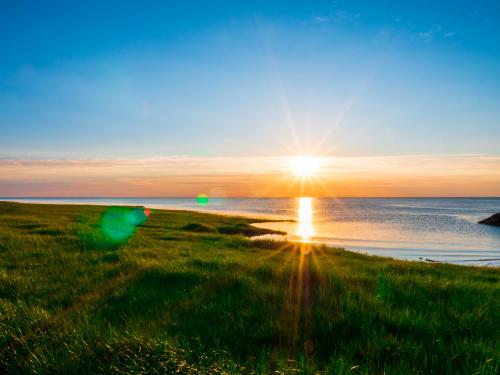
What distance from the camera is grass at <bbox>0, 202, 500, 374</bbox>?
11.0 feet

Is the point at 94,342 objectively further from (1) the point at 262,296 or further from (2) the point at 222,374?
(1) the point at 262,296

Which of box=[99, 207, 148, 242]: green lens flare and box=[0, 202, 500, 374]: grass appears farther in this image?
box=[99, 207, 148, 242]: green lens flare

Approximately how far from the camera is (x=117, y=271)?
7863mm

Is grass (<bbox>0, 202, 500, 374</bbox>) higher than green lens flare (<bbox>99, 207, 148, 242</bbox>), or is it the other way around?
grass (<bbox>0, 202, 500, 374</bbox>)

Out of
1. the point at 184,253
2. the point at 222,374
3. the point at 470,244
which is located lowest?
the point at 470,244

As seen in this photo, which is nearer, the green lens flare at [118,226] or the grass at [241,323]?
the grass at [241,323]

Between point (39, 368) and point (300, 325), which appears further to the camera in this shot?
point (300, 325)

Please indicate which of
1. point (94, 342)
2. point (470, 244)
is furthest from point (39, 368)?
point (470, 244)

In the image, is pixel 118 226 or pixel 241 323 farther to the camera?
pixel 118 226

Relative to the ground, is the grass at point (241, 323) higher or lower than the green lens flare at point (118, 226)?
higher

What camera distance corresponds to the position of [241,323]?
14.1 ft

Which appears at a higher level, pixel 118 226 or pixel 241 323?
pixel 241 323

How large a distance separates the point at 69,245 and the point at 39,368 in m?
9.79

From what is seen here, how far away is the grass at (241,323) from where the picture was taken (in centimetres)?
334
